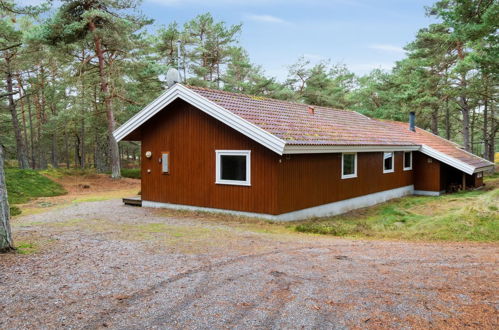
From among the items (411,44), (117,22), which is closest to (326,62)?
(411,44)

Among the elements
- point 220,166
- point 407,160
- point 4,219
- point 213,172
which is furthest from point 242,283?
point 407,160

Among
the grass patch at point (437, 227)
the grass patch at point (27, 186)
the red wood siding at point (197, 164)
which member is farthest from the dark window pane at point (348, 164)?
the grass patch at point (27, 186)

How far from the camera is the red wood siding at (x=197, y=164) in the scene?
32.7 feet

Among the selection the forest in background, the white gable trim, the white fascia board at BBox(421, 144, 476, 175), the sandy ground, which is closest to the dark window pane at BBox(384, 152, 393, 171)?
the white fascia board at BBox(421, 144, 476, 175)

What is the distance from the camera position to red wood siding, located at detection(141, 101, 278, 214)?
9961 mm

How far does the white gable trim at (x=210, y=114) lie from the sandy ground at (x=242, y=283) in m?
2.57

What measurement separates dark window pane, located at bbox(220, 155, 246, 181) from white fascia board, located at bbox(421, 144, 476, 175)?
34.8ft

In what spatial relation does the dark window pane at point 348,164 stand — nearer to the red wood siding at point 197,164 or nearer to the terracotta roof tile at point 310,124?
the terracotta roof tile at point 310,124

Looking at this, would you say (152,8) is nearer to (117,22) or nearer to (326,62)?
(117,22)

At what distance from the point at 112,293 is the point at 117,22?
65.7 feet

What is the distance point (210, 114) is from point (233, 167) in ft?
5.47

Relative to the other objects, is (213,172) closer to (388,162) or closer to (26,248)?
(26,248)

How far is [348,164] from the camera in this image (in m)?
12.7

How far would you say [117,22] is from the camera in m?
20.8
